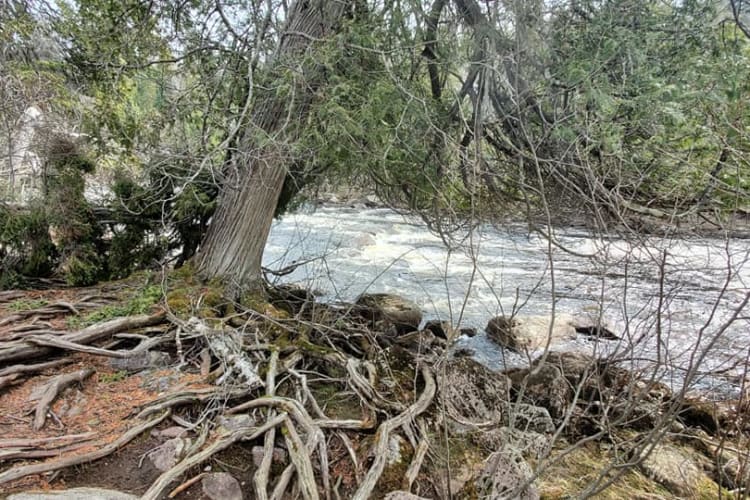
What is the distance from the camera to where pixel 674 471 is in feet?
9.81

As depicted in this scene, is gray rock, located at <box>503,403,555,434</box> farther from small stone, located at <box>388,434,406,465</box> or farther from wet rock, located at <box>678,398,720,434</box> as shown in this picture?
wet rock, located at <box>678,398,720,434</box>

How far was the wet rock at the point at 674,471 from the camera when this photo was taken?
286 centimetres

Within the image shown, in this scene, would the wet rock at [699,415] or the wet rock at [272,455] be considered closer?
the wet rock at [272,455]

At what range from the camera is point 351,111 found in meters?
3.59

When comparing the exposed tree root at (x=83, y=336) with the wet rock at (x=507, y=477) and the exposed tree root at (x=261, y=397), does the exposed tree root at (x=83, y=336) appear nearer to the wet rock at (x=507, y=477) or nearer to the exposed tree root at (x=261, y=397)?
the exposed tree root at (x=261, y=397)

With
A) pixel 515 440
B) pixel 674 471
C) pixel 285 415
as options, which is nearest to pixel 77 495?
pixel 285 415

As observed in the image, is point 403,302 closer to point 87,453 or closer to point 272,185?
point 272,185

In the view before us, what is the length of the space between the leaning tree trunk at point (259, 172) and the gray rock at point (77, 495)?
8.74ft

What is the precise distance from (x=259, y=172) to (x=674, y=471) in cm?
445

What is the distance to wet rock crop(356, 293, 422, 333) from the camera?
5.37 metres

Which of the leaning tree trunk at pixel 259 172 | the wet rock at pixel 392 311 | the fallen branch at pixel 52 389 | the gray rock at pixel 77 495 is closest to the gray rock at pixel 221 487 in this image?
the gray rock at pixel 77 495

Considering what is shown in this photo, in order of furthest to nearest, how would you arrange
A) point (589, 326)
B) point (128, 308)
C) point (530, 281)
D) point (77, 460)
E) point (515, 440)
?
1. point (530, 281)
2. point (589, 326)
3. point (128, 308)
4. point (515, 440)
5. point (77, 460)

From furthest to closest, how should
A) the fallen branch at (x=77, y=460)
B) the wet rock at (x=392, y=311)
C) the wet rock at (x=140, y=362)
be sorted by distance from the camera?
the wet rock at (x=392, y=311) < the wet rock at (x=140, y=362) < the fallen branch at (x=77, y=460)

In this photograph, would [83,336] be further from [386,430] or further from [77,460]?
[386,430]
